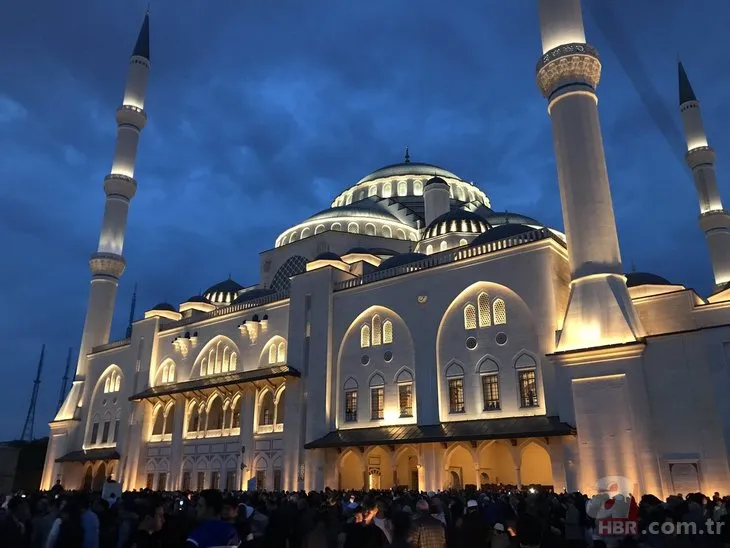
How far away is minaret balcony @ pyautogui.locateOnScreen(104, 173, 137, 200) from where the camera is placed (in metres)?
37.0

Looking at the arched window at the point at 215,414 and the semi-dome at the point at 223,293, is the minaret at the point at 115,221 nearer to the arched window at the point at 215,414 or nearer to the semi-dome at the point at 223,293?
the semi-dome at the point at 223,293

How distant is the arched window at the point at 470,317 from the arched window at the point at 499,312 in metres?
0.88

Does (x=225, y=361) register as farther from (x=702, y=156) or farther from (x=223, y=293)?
(x=702, y=156)

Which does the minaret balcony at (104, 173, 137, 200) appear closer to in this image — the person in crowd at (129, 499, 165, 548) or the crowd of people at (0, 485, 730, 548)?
the crowd of people at (0, 485, 730, 548)

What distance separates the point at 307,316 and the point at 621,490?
50.2 ft

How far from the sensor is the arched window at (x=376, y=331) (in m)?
24.1

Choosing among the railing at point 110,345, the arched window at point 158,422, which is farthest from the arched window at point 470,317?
the railing at point 110,345

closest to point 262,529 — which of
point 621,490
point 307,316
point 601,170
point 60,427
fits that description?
point 621,490

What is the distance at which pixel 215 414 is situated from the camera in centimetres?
2914

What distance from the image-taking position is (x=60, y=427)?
35781mm

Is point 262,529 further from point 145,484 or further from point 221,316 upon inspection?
point 145,484

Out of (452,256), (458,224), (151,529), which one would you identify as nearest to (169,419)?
(452,256)

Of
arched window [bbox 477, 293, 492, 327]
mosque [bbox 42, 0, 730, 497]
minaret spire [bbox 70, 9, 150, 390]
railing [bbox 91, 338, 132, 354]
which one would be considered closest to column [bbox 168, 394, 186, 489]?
mosque [bbox 42, 0, 730, 497]

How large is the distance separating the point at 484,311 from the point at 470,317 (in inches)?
24.3
